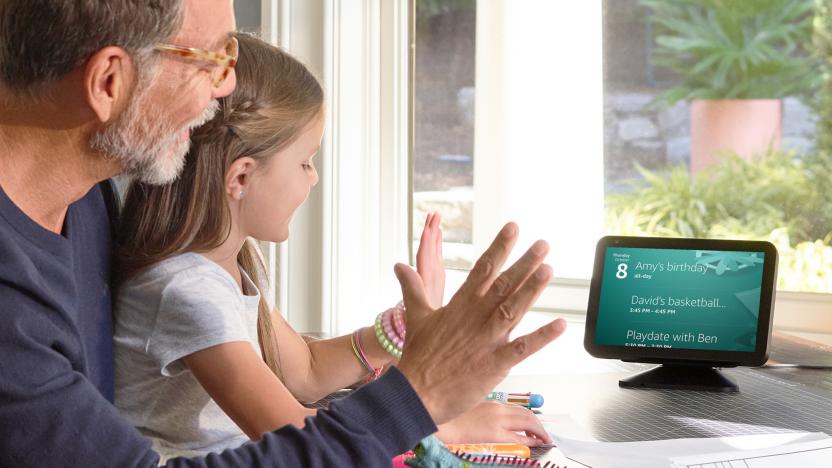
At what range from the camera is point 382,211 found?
2600 millimetres

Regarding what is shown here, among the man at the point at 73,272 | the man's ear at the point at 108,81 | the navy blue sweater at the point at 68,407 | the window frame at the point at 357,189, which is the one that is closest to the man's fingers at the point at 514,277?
the man at the point at 73,272

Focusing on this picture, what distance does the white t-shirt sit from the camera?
1.30m

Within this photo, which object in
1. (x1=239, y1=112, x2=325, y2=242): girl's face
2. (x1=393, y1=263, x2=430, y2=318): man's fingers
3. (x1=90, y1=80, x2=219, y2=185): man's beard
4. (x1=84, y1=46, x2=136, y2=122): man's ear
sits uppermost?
(x1=84, y1=46, x2=136, y2=122): man's ear

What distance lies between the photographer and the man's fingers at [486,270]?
3.58ft

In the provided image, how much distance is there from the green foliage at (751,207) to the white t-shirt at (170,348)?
1.23m

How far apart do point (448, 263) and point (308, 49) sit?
0.62 meters

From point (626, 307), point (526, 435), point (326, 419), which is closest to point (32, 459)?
point (326, 419)

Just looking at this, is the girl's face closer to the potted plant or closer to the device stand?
the device stand

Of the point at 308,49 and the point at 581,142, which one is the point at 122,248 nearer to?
the point at 308,49

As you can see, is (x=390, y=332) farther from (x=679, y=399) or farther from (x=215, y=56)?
(x=215, y=56)

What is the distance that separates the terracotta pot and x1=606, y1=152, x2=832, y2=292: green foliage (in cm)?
2

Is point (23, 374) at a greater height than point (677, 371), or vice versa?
point (23, 374)

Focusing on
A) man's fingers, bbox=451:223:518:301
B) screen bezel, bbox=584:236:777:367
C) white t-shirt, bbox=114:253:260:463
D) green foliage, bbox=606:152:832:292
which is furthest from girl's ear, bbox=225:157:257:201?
green foliage, bbox=606:152:832:292

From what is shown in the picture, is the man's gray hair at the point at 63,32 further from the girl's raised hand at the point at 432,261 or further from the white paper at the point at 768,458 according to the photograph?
the white paper at the point at 768,458
